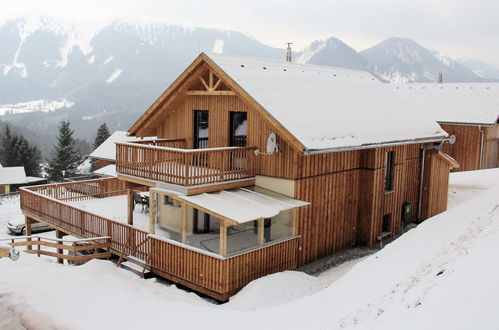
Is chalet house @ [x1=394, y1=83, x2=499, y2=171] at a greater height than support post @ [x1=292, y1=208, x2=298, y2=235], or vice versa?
chalet house @ [x1=394, y1=83, x2=499, y2=171]

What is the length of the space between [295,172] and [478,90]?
23158mm

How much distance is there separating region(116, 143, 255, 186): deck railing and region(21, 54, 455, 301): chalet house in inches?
1.7

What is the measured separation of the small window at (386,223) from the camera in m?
18.5

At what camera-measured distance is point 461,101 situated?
31.0 m

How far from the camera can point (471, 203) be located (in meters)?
16.8

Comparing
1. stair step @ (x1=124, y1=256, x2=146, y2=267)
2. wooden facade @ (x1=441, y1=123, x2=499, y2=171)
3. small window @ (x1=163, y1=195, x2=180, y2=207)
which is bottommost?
stair step @ (x1=124, y1=256, x2=146, y2=267)

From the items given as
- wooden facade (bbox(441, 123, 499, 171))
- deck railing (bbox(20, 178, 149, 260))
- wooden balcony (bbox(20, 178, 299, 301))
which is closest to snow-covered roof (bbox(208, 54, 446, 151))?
wooden balcony (bbox(20, 178, 299, 301))

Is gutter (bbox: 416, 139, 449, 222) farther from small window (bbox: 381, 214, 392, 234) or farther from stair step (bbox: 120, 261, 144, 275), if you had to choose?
stair step (bbox: 120, 261, 144, 275)

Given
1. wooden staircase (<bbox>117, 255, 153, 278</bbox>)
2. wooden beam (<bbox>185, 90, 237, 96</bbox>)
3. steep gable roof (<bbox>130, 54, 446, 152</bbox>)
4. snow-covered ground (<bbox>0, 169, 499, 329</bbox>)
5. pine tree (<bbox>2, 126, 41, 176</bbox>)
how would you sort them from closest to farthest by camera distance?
snow-covered ground (<bbox>0, 169, 499, 329</bbox>)
steep gable roof (<bbox>130, 54, 446, 152</bbox>)
wooden staircase (<bbox>117, 255, 153, 278</bbox>)
wooden beam (<bbox>185, 90, 237, 96</bbox>)
pine tree (<bbox>2, 126, 41, 176</bbox>)

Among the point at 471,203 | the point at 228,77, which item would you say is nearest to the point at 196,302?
the point at 228,77

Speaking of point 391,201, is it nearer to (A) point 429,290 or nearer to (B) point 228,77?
(B) point 228,77

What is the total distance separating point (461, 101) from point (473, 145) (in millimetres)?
3684

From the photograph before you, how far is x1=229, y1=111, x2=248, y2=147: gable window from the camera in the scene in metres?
15.6

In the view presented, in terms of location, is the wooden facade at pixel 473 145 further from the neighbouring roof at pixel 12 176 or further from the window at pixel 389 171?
the neighbouring roof at pixel 12 176
